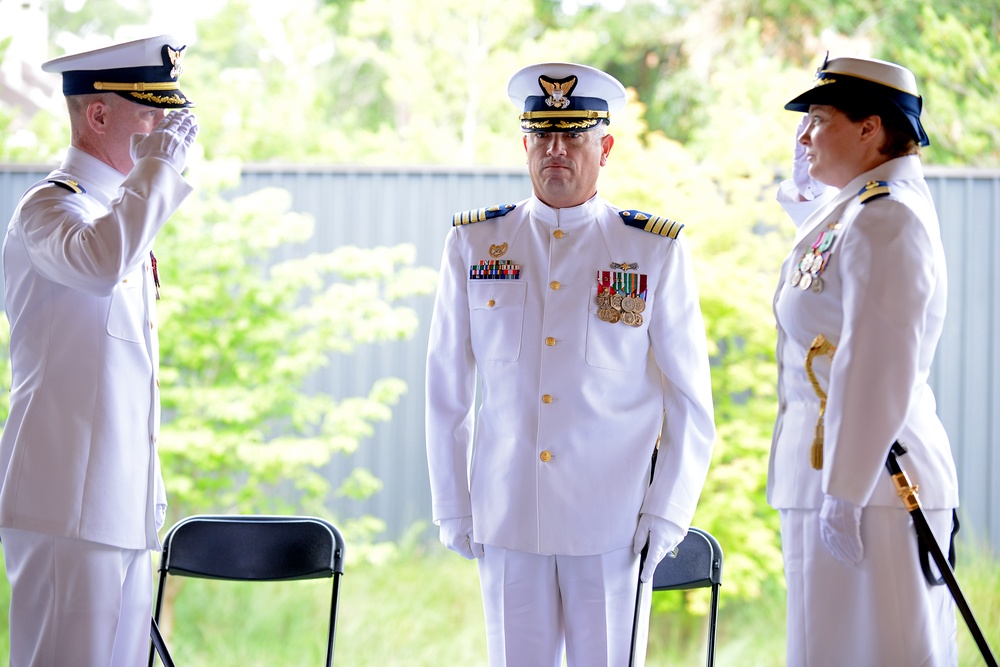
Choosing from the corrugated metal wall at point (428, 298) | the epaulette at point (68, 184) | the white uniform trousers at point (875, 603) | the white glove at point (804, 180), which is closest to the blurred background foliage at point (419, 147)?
the corrugated metal wall at point (428, 298)

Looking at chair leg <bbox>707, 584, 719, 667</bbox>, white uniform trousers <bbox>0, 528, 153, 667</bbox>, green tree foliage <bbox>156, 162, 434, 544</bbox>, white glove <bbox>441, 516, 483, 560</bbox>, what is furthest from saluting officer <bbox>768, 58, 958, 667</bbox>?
green tree foliage <bbox>156, 162, 434, 544</bbox>

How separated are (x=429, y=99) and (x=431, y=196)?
4.67 meters

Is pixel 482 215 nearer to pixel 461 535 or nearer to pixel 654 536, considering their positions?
pixel 461 535

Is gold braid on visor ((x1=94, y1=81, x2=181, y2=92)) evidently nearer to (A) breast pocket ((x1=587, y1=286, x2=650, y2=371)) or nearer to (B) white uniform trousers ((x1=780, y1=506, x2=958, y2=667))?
(A) breast pocket ((x1=587, y1=286, x2=650, y2=371))

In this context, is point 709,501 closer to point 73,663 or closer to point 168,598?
point 168,598

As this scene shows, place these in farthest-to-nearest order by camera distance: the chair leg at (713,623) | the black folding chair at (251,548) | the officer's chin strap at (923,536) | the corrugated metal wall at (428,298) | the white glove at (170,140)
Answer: the corrugated metal wall at (428,298), the black folding chair at (251,548), the chair leg at (713,623), the white glove at (170,140), the officer's chin strap at (923,536)

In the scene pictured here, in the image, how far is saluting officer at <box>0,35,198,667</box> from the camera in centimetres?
200

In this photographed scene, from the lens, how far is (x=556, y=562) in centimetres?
232

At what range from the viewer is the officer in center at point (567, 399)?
2.30 metres

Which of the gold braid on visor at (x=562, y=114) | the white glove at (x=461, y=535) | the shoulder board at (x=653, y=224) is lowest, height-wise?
the white glove at (x=461, y=535)

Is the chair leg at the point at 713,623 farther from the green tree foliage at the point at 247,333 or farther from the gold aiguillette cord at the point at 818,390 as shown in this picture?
the green tree foliage at the point at 247,333

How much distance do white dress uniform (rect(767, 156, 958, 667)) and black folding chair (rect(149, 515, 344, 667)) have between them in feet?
4.29

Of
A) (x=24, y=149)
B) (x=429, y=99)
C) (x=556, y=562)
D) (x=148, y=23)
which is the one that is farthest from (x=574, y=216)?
(x=148, y=23)

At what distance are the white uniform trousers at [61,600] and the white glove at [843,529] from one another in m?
1.44
